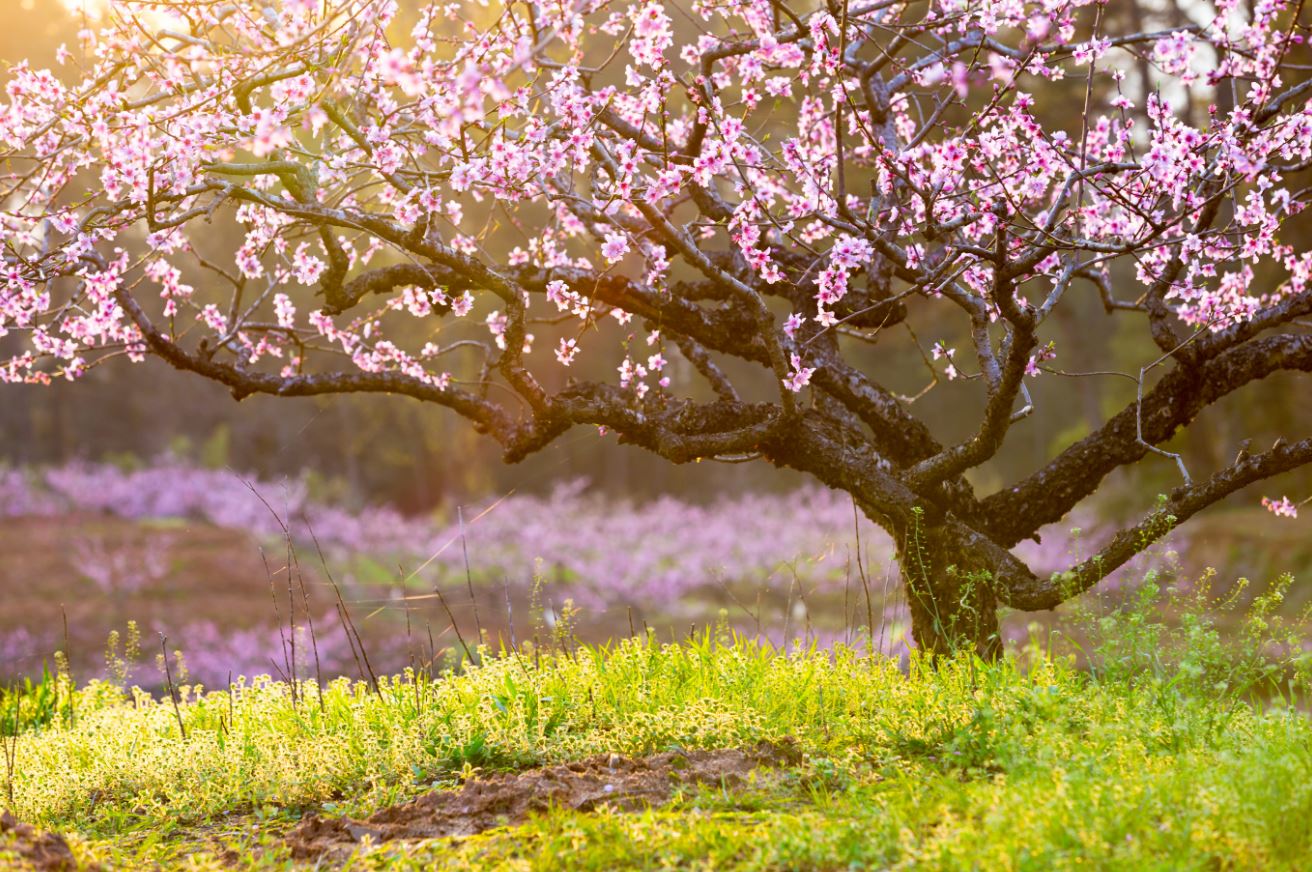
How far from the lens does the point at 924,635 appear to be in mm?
6562

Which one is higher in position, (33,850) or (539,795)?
(539,795)

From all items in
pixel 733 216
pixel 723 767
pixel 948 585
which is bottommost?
pixel 723 767

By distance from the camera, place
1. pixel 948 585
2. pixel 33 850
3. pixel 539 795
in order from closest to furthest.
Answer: pixel 33 850
pixel 539 795
pixel 948 585

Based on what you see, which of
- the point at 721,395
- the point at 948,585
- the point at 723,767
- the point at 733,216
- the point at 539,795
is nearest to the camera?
the point at 539,795

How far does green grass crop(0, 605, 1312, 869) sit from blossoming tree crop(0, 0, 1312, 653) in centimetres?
70

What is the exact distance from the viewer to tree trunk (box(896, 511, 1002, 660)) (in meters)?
6.12

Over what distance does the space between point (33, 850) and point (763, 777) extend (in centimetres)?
260

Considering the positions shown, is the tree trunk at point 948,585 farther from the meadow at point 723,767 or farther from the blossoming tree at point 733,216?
the meadow at point 723,767

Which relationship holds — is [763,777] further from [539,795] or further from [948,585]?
[948,585]

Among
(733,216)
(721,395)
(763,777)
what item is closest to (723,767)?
(763,777)

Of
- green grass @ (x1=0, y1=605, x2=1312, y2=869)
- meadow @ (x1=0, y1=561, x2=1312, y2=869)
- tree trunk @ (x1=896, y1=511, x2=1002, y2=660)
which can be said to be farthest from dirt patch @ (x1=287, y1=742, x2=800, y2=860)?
tree trunk @ (x1=896, y1=511, x2=1002, y2=660)

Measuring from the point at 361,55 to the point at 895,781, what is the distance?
437cm

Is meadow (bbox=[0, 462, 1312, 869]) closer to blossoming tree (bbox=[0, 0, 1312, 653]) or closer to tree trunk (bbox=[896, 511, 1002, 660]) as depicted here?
tree trunk (bbox=[896, 511, 1002, 660])

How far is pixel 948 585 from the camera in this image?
6.28 meters
